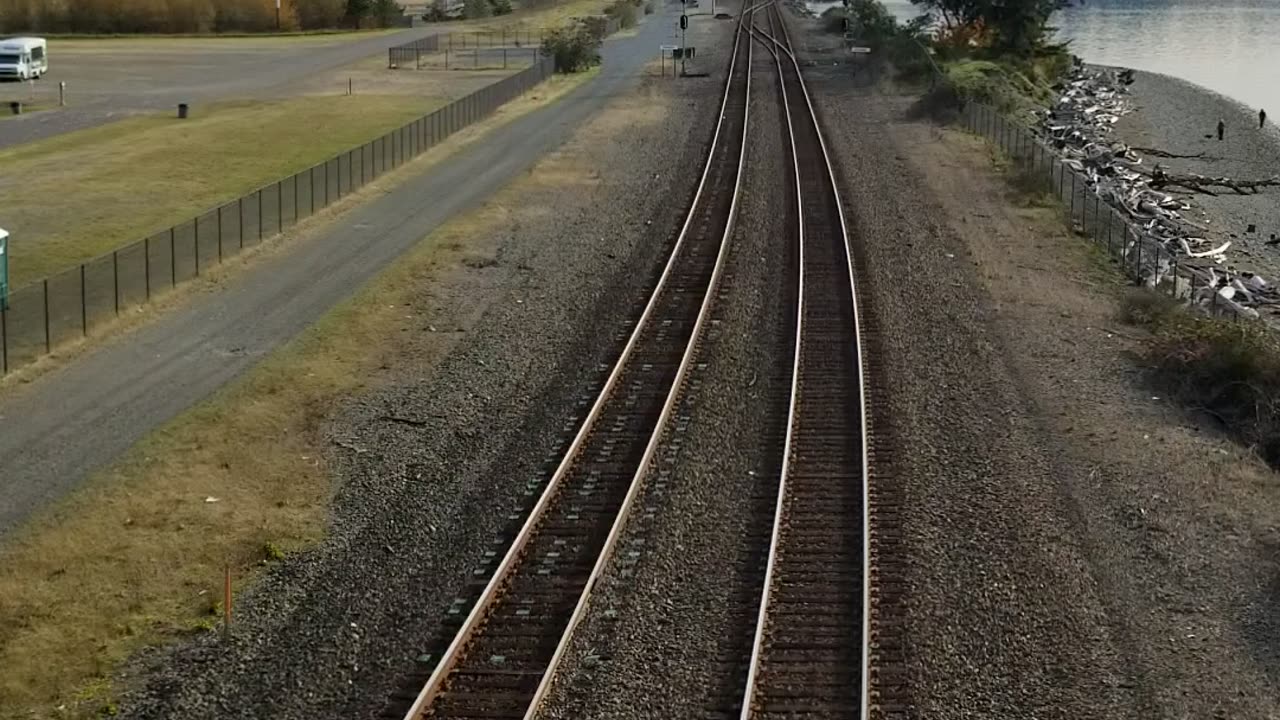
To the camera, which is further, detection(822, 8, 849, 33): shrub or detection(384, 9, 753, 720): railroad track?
detection(822, 8, 849, 33): shrub

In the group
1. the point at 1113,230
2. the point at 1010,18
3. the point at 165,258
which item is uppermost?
the point at 1010,18

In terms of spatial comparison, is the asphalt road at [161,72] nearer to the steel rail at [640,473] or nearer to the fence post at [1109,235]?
the steel rail at [640,473]

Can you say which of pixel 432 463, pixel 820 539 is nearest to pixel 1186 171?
pixel 432 463

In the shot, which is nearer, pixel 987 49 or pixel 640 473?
pixel 640 473

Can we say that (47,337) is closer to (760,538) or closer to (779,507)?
(779,507)

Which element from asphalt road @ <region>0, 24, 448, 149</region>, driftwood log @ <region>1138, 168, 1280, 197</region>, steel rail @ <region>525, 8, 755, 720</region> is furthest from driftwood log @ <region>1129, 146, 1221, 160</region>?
asphalt road @ <region>0, 24, 448, 149</region>

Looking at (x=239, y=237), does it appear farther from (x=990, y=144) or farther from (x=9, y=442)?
(x=990, y=144)

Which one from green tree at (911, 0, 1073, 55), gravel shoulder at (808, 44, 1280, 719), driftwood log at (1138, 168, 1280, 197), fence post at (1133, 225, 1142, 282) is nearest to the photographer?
gravel shoulder at (808, 44, 1280, 719)

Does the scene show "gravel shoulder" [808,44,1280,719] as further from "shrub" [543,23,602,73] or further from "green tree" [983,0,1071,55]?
"shrub" [543,23,602,73]
